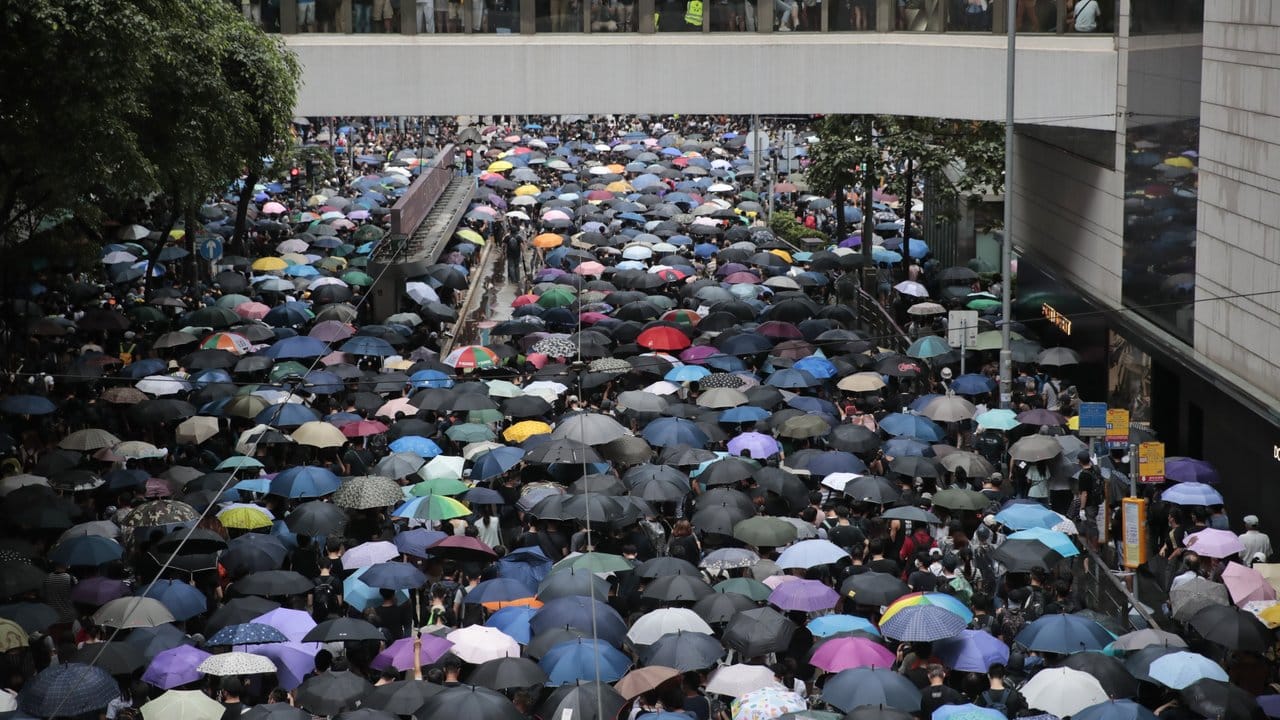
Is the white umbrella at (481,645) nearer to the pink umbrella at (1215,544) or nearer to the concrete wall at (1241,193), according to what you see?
the pink umbrella at (1215,544)

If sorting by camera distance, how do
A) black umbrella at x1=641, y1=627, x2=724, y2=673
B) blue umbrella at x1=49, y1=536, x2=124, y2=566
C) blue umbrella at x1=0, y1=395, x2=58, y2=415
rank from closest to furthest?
black umbrella at x1=641, y1=627, x2=724, y2=673 < blue umbrella at x1=49, y1=536, x2=124, y2=566 < blue umbrella at x1=0, y1=395, x2=58, y2=415

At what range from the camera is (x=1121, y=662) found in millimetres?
13570

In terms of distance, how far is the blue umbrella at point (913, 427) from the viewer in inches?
869

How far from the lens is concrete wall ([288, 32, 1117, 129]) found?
30.3 meters

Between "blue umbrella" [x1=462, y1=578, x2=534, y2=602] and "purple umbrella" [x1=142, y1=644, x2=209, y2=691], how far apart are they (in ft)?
8.49

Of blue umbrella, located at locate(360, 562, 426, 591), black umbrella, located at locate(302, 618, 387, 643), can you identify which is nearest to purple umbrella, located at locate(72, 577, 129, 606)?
blue umbrella, located at locate(360, 562, 426, 591)

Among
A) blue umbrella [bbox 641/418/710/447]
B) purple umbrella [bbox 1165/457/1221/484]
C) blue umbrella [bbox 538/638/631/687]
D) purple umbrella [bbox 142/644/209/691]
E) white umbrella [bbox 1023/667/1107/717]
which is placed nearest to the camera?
white umbrella [bbox 1023/667/1107/717]

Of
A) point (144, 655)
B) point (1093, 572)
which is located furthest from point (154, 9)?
point (1093, 572)

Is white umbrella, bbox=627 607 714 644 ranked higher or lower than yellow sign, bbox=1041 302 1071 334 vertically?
lower

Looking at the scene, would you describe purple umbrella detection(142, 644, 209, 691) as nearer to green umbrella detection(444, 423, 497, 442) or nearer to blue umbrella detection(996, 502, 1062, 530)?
blue umbrella detection(996, 502, 1062, 530)

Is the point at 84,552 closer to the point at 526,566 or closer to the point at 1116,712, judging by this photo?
the point at 526,566

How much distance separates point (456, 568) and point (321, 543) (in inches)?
79.5

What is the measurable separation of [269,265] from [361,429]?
1456 cm

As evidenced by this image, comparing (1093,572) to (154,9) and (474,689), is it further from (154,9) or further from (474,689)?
(154,9)
